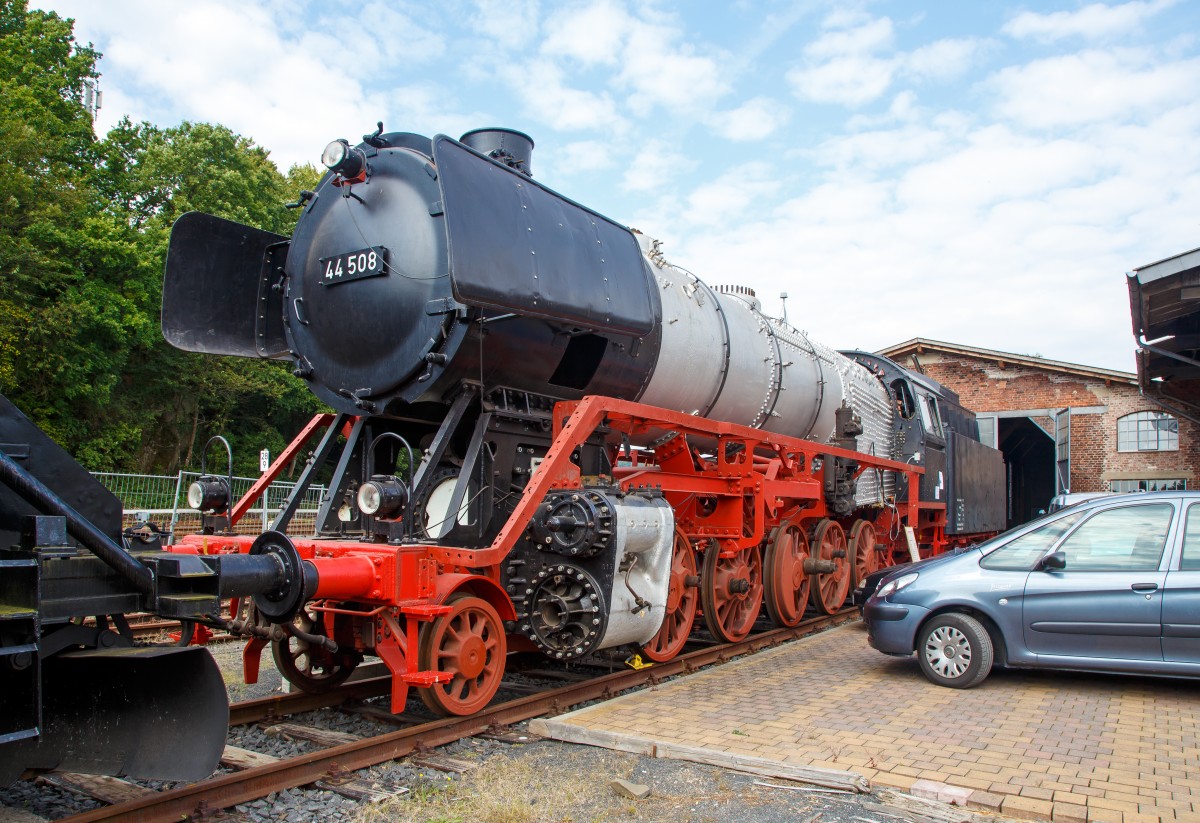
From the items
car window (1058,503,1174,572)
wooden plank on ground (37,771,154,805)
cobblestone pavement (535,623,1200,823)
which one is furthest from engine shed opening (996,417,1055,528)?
wooden plank on ground (37,771,154,805)

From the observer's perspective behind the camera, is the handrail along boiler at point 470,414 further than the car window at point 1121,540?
No

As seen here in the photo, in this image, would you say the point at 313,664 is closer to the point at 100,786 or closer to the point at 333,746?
the point at 333,746

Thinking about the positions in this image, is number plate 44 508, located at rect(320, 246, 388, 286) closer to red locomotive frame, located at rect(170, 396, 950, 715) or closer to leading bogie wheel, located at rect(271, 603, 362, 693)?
red locomotive frame, located at rect(170, 396, 950, 715)

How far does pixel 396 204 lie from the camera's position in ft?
17.6

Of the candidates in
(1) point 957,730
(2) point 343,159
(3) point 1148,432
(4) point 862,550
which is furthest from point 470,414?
(3) point 1148,432

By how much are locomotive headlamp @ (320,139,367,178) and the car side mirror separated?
5.26 meters

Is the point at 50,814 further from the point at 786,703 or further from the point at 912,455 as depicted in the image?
the point at 912,455

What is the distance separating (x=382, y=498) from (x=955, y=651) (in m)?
4.20

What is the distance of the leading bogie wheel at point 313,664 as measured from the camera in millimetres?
5449

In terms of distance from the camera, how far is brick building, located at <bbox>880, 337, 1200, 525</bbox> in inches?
896

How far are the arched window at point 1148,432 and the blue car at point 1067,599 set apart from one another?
64.3 ft

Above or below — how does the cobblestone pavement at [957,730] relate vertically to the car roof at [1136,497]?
below

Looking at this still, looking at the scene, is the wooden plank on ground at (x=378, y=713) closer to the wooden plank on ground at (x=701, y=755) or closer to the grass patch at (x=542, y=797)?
the wooden plank on ground at (x=701, y=755)

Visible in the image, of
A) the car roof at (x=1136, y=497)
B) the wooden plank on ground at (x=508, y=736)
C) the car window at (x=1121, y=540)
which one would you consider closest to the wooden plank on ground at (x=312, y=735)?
the wooden plank on ground at (x=508, y=736)
